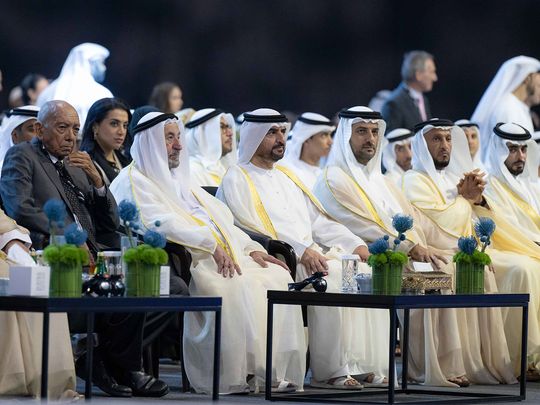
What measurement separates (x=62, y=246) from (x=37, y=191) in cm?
140

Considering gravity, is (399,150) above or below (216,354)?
above

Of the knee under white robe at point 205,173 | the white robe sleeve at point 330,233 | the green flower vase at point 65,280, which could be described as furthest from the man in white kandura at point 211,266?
the knee under white robe at point 205,173

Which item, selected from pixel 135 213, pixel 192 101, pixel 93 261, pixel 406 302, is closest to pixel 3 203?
pixel 93 261

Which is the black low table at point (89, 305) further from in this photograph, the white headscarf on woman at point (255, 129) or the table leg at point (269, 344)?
the white headscarf on woman at point (255, 129)

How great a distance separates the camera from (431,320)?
A: 29.1 ft

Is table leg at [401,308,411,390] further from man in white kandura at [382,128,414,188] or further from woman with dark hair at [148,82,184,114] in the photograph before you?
woman with dark hair at [148,82,184,114]

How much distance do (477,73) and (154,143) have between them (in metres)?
8.31

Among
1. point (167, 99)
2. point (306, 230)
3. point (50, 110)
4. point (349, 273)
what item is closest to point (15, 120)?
point (50, 110)

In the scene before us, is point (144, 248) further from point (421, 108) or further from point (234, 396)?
point (421, 108)

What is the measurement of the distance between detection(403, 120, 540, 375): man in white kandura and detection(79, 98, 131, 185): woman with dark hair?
6.65ft

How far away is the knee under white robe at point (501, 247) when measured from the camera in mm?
9328

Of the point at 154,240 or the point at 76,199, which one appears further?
the point at 76,199

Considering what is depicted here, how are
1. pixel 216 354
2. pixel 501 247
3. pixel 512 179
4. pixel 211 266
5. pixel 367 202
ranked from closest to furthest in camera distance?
pixel 216 354
pixel 211 266
pixel 367 202
pixel 501 247
pixel 512 179

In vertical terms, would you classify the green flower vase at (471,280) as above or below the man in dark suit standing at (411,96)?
below
